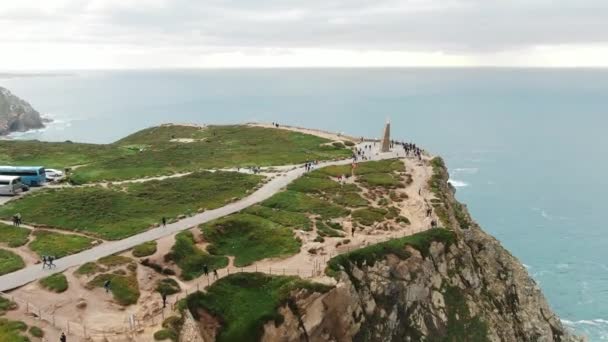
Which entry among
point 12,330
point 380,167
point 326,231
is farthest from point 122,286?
point 380,167

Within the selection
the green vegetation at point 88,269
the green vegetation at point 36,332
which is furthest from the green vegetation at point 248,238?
the green vegetation at point 36,332

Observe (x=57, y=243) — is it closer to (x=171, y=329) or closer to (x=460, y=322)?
(x=171, y=329)

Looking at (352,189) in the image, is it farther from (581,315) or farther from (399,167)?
(581,315)

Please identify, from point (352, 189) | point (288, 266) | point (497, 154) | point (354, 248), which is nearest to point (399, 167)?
point (352, 189)

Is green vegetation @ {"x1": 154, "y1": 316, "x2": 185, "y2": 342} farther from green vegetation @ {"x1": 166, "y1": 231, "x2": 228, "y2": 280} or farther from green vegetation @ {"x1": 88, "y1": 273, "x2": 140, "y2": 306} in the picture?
green vegetation @ {"x1": 166, "y1": 231, "x2": 228, "y2": 280}

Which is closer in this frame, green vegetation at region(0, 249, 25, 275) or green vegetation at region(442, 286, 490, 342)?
green vegetation at region(0, 249, 25, 275)

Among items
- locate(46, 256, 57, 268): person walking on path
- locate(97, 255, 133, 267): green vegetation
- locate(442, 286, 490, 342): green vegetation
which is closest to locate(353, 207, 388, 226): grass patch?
locate(442, 286, 490, 342): green vegetation
